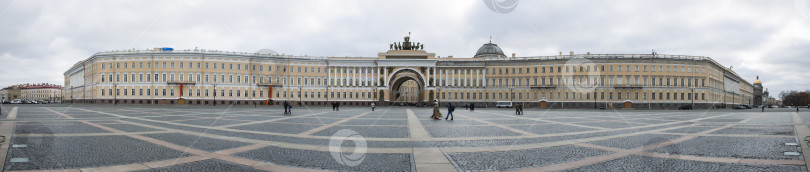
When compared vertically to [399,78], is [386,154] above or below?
below

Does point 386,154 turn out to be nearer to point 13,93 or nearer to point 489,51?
point 489,51

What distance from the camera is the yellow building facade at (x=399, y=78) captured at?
75.0 metres

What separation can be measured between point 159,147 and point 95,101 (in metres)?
86.7

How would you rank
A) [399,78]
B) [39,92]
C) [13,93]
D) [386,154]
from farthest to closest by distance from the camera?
[13,93]
[39,92]
[399,78]
[386,154]

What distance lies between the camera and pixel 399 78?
88188 mm

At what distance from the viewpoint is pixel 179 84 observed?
76062mm

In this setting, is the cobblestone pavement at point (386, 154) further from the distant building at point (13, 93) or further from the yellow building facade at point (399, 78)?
the distant building at point (13, 93)

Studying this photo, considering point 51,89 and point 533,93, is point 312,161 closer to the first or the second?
point 533,93

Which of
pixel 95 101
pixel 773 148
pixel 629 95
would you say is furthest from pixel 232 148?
pixel 95 101

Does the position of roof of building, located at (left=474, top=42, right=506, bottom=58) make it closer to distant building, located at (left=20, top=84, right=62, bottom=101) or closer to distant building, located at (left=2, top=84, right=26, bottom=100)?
distant building, located at (left=20, top=84, right=62, bottom=101)

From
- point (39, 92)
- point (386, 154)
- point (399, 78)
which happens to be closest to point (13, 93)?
point (39, 92)

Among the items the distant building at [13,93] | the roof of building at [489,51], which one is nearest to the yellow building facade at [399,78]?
the roof of building at [489,51]

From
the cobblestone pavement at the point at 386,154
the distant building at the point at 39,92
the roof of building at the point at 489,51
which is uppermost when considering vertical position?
the roof of building at the point at 489,51

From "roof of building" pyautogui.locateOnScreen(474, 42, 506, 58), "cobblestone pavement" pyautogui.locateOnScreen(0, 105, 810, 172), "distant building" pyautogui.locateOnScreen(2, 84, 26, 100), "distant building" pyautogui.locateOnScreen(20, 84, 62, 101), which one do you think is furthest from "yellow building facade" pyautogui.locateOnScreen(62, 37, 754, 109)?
"distant building" pyautogui.locateOnScreen(2, 84, 26, 100)
